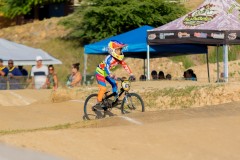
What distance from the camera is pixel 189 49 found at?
27.0 metres

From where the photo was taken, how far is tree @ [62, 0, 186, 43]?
155ft

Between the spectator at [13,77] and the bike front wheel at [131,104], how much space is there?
8423mm

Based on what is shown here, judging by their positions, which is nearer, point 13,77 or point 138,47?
point 13,77

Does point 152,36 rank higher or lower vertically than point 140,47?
higher

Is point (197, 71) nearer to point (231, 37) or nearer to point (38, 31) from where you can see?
point (231, 37)

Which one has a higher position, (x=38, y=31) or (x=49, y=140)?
(x=38, y=31)

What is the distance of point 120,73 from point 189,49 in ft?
40.6

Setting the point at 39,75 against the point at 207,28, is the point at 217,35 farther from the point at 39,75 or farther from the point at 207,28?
the point at 39,75

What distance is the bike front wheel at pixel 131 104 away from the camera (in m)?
16.4

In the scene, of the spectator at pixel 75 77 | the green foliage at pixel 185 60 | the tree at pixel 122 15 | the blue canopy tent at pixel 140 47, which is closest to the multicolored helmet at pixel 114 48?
the spectator at pixel 75 77

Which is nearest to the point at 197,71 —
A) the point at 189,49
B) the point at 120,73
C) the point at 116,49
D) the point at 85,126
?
the point at 120,73

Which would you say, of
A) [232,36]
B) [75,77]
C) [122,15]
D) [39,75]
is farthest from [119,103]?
[122,15]

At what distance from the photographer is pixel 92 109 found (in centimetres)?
1661

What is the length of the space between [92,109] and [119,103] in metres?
0.61
